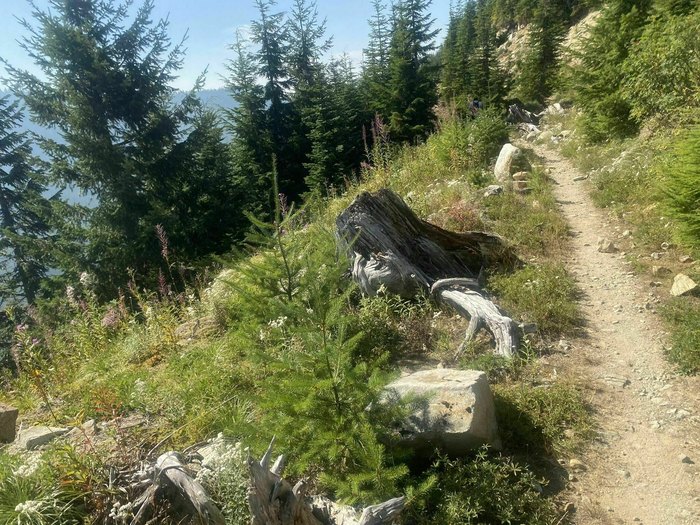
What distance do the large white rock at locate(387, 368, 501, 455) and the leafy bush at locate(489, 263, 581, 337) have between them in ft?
7.12

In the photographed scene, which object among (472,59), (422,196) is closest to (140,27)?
(422,196)

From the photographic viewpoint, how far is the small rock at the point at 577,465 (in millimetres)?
3559

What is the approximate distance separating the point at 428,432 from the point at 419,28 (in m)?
21.8

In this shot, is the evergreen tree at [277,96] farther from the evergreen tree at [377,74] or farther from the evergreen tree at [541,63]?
the evergreen tree at [541,63]

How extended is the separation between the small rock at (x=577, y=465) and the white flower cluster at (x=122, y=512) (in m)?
3.50

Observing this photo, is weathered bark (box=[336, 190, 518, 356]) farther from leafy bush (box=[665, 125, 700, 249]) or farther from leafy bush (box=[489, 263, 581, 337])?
leafy bush (box=[665, 125, 700, 249])

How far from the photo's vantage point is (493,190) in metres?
9.66

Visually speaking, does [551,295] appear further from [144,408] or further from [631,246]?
[144,408]

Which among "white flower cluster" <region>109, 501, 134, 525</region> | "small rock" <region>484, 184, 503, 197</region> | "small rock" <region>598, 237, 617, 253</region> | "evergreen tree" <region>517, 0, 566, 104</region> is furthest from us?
"evergreen tree" <region>517, 0, 566, 104</region>

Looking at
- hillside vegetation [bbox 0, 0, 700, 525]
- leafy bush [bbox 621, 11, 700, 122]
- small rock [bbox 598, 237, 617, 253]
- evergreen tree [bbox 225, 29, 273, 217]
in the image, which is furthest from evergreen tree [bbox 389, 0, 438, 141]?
small rock [bbox 598, 237, 617, 253]

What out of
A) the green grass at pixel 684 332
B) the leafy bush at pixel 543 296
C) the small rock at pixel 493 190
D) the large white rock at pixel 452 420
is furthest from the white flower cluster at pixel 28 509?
the small rock at pixel 493 190

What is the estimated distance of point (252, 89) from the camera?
18344 millimetres

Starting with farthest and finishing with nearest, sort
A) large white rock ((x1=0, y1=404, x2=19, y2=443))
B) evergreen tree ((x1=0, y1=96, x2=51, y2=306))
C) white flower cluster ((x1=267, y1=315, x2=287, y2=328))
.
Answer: evergreen tree ((x1=0, y1=96, x2=51, y2=306)), white flower cluster ((x1=267, y1=315, x2=287, y2=328)), large white rock ((x1=0, y1=404, x2=19, y2=443))

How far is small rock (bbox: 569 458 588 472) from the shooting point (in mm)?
3559
